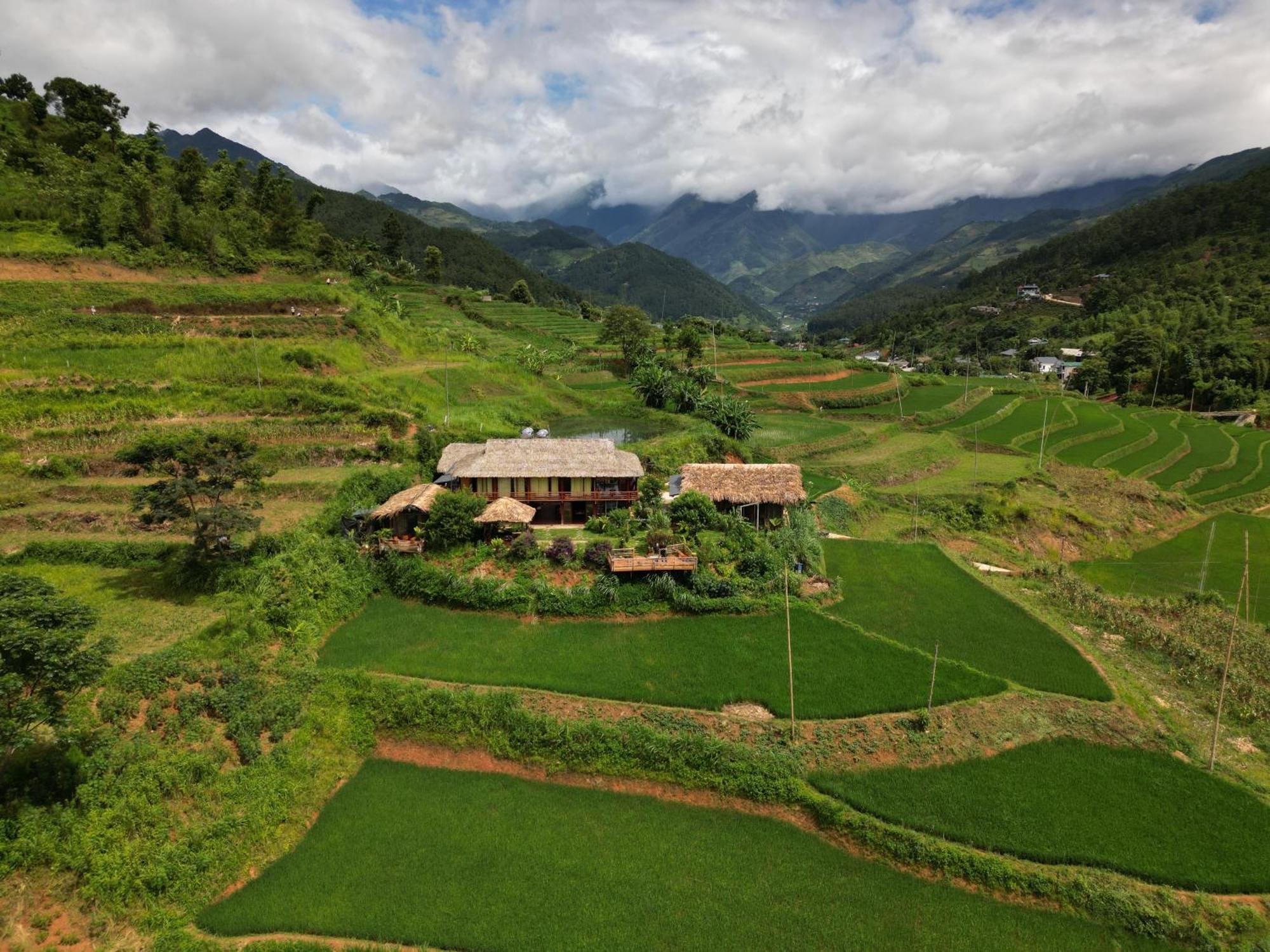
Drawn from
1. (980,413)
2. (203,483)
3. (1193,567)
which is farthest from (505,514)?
(980,413)

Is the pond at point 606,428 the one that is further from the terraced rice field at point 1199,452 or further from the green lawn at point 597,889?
the terraced rice field at point 1199,452

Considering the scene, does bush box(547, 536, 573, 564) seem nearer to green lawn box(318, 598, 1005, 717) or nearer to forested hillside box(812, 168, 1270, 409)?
green lawn box(318, 598, 1005, 717)

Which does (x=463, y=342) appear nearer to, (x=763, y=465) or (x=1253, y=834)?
(x=763, y=465)

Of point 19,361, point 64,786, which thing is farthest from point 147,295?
point 64,786

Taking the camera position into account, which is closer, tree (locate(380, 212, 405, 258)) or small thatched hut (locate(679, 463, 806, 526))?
small thatched hut (locate(679, 463, 806, 526))

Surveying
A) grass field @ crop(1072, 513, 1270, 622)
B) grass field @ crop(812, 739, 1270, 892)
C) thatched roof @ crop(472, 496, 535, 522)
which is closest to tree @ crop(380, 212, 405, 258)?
thatched roof @ crop(472, 496, 535, 522)

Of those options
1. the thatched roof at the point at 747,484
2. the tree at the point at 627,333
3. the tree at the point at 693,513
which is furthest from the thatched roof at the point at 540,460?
the tree at the point at 627,333
